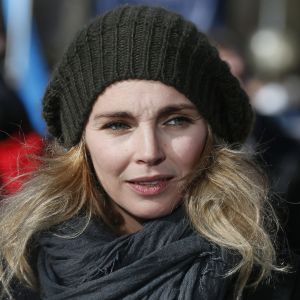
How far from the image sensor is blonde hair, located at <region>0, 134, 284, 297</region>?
2.22m

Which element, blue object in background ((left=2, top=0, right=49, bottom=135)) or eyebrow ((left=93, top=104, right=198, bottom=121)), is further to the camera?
blue object in background ((left=2, top=0, right=49, bottom=135))

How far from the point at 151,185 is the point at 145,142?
0.15 meters

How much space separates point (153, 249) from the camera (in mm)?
2223

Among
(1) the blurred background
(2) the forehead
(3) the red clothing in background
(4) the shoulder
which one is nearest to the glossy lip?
(2) the forehead

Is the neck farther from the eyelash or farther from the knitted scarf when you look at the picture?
the eyelash

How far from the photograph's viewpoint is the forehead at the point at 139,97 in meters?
2.17

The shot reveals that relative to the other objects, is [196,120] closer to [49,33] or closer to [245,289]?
[245,289]

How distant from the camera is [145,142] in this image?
2.15 m

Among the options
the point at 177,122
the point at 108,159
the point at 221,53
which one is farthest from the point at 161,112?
the point at 221,53

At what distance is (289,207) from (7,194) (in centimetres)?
116

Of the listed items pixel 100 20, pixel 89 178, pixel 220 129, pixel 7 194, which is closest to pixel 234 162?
pixel 220 129

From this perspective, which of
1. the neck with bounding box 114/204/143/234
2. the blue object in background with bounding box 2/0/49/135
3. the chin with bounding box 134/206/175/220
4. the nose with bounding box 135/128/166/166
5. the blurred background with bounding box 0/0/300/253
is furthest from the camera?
the blue object in background with bounding box 2/0/49/135

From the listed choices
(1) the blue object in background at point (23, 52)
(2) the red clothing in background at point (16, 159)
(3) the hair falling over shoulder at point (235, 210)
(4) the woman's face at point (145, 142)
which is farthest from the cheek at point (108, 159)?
(1) the blue object in background at point (23, 52)

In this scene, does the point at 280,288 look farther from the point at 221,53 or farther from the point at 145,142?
the point at 221,53
